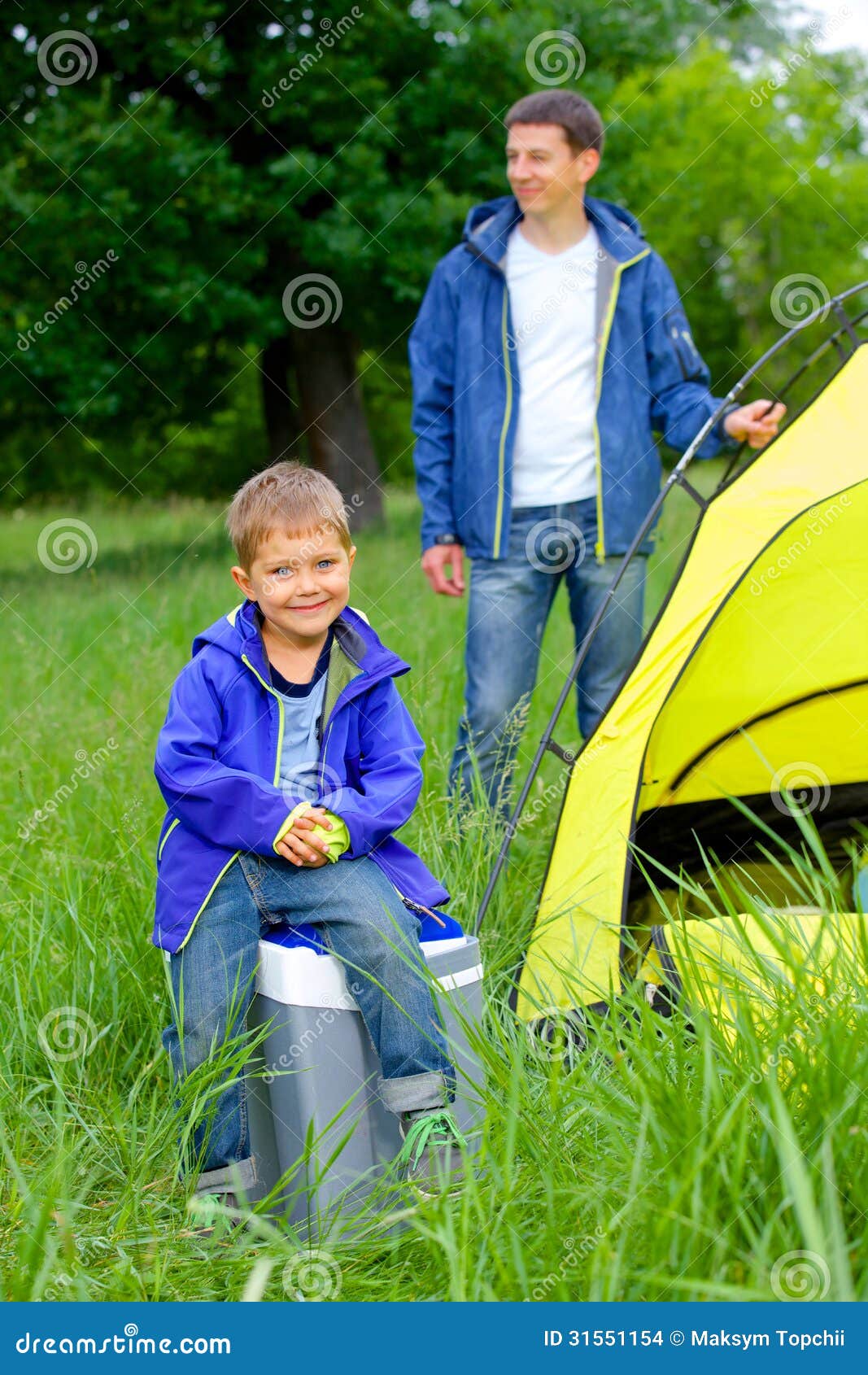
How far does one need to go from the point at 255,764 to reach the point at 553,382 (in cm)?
147

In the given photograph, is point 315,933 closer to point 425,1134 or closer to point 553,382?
point 425,1134

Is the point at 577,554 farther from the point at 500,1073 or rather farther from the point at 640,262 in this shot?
the point at 500,1073

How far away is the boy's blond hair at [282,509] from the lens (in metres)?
1.89

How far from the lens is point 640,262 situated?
2994mm

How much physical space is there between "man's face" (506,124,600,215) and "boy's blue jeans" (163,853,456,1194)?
1.74 m

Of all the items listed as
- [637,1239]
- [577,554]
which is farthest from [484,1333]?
[577,554]

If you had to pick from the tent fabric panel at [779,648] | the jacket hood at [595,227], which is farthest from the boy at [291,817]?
the jacket hood at [595,227]

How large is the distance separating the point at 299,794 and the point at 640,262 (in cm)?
173

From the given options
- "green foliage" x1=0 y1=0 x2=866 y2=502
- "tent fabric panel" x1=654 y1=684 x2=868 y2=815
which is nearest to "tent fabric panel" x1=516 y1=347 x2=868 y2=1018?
"tent fabric panel" x1=654 y1=684 x2=868 y2=815

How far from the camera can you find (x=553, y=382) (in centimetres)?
298

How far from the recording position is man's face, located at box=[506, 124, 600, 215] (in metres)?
2.84

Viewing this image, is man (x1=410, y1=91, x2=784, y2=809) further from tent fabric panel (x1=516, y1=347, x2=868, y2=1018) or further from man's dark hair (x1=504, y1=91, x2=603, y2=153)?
tent fabric panel (x1=516, y1=347, x2=868, y2=1018)

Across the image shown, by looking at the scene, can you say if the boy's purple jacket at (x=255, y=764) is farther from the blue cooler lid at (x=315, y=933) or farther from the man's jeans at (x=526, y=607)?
the man's jeans at (x=526, y=607)

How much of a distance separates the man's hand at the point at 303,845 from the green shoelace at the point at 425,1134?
390 millimetres
